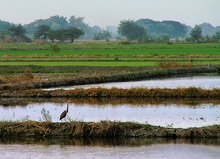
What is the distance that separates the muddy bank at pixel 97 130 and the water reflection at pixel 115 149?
25 centimetres

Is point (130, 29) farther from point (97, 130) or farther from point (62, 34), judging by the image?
point (97, 130)

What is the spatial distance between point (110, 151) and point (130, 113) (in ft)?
18.0

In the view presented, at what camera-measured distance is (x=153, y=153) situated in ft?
39.8

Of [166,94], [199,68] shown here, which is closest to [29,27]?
[199,68]

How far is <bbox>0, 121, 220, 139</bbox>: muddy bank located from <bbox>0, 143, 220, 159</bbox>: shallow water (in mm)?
715

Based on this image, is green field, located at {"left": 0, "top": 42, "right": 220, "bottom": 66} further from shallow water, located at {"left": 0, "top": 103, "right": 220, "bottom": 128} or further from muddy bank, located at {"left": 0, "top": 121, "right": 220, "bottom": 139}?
muddy bank, located at {"left": 0, "top": 121, "right": 220, "bottom": 139}

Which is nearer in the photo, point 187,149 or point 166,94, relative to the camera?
point 187,149

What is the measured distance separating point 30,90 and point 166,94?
18.3 ft

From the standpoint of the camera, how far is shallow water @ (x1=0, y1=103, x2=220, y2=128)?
16.0 m

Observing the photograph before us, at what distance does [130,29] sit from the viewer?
146m

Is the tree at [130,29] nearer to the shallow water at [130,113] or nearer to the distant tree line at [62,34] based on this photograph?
the distant tree line at [62,34]

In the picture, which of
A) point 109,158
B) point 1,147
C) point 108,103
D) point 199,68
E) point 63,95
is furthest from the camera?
point 199,68

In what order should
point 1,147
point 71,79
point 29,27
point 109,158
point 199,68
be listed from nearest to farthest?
point 109,158, point 1,147, point 71,79, point 199,68, point 29,27

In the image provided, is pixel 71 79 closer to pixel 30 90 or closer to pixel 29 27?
pixel 30 90
